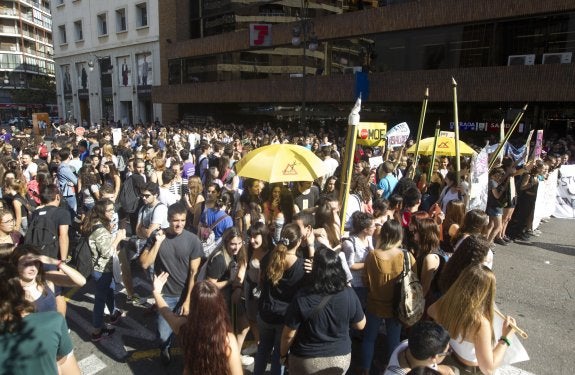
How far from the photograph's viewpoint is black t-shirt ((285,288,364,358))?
286 cm

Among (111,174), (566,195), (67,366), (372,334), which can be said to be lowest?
(372,334)

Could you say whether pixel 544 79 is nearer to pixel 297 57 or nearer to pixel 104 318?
pixel 297 57

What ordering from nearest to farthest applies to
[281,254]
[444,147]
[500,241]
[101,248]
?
[281,254]
[101,248]
[500,241]
[444,147]

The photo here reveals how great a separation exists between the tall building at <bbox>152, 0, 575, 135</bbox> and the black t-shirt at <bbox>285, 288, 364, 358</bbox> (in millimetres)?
8362

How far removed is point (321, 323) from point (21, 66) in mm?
78042

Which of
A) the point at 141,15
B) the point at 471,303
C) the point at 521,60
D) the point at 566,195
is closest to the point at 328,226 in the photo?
the point at 471,303

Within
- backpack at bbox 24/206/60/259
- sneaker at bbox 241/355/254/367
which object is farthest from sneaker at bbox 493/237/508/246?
backpack at bbox 24/206/60/259

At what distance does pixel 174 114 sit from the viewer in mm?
30484

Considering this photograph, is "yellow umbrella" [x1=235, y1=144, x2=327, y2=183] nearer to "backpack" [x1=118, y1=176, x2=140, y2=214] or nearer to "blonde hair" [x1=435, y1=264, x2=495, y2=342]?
"backpack" [x1=118, y1=176, x2=140, y2=214]

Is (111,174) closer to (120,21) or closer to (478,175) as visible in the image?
(478,175)

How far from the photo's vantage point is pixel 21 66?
64.9 metres

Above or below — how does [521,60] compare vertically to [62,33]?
below

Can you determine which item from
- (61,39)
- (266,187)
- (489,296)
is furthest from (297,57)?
(61,39)

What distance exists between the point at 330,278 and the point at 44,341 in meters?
1.78
